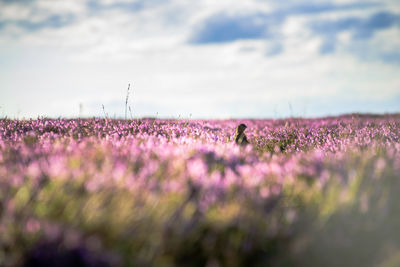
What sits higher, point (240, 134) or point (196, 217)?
point (240, 134)

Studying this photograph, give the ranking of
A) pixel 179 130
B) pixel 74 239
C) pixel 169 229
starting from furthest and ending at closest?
pixel 179 130
pixel 169 229
pixel 74 239

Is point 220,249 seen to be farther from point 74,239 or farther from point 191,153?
point 191,153

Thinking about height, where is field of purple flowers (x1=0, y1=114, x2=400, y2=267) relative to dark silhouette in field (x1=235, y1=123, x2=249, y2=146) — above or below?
below

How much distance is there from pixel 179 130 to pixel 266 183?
18.7 ft

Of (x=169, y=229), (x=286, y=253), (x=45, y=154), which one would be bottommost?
(x=286, y=253)

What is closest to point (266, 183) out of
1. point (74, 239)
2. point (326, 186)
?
point (326, 186)

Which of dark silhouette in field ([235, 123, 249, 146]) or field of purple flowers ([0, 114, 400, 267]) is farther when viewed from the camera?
dark silhouette in field ([235, 123, 249, 146])

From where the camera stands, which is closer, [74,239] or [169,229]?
[74,239]

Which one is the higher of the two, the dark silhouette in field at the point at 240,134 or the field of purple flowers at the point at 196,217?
the dark silhouette in field at the point at 240,134

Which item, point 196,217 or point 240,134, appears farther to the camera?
point 240,134

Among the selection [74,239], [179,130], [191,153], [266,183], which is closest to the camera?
[74,239]

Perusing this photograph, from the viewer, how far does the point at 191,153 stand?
4.43m

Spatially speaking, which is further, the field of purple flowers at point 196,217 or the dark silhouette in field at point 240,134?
the dark silhouette in field at point 240,134

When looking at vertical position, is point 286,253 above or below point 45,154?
below
